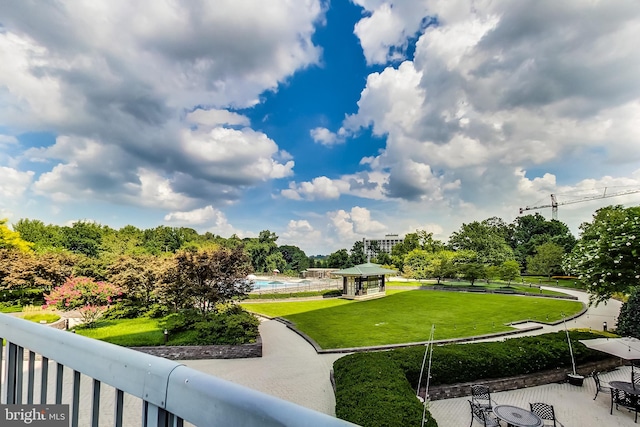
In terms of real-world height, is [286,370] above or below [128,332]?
below

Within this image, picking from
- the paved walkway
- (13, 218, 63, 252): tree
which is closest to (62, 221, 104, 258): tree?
(13, 218, 63, 252): tree

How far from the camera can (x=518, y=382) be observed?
33.6ft

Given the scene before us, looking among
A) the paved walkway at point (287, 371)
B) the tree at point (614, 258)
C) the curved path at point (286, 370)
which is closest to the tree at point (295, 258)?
the curved path at point (286, 370)

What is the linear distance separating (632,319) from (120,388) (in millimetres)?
20888

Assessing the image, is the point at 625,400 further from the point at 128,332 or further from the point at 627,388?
the point at 128,332

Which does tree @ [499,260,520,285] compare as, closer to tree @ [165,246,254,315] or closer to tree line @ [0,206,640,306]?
tree line @ [0,206,640,306]

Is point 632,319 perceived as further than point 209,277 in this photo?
No

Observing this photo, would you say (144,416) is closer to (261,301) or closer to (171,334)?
(171,334)

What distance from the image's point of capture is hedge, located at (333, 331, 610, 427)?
21.1 ft

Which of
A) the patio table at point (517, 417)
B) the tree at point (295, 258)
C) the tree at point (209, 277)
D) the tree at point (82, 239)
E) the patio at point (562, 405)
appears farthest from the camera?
the tree at point (295, 258)

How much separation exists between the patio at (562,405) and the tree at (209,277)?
10.1 metres

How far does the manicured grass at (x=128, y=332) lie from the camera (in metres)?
12.7

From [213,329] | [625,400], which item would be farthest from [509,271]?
[213,329]

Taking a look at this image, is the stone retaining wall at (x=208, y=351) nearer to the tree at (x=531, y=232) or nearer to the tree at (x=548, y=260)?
the tree at (x=548, y=260)
